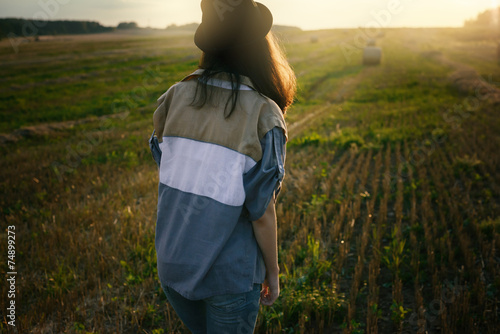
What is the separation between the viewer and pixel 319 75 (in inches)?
922

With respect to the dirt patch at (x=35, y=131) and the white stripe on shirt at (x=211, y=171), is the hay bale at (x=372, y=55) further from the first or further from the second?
the white stripe on shirt at (x=211, y=171)

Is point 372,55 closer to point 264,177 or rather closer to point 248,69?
point 248,69

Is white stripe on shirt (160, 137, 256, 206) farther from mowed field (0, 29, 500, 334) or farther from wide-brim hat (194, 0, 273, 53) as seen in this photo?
mowed field (0, 29, 500, 334)

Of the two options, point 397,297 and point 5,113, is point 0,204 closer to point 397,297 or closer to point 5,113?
point 397,297

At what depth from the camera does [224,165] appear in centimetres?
141

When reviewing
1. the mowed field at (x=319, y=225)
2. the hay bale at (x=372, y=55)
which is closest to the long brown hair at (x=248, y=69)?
the mowed field at (x=319, y=225)

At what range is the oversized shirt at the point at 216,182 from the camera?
4.59 feet

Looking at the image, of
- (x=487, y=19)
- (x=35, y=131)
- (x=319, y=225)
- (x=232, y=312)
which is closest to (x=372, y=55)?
(x=35, y=131)

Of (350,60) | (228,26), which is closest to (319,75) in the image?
(350,60)

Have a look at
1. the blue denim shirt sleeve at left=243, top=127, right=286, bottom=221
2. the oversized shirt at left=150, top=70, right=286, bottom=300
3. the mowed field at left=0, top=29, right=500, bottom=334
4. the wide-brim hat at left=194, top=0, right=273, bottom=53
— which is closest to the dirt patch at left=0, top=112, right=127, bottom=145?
the mowed field at left=0, top=29, right=500, bottom=334

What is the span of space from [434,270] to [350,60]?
97.2 ft

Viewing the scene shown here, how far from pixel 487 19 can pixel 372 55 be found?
279 ft

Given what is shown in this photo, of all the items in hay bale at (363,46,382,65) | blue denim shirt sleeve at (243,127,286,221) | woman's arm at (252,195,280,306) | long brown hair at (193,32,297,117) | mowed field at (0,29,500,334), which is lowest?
mowed field at (0,29,500,334)

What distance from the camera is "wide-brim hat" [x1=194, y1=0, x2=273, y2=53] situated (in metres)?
1.39
